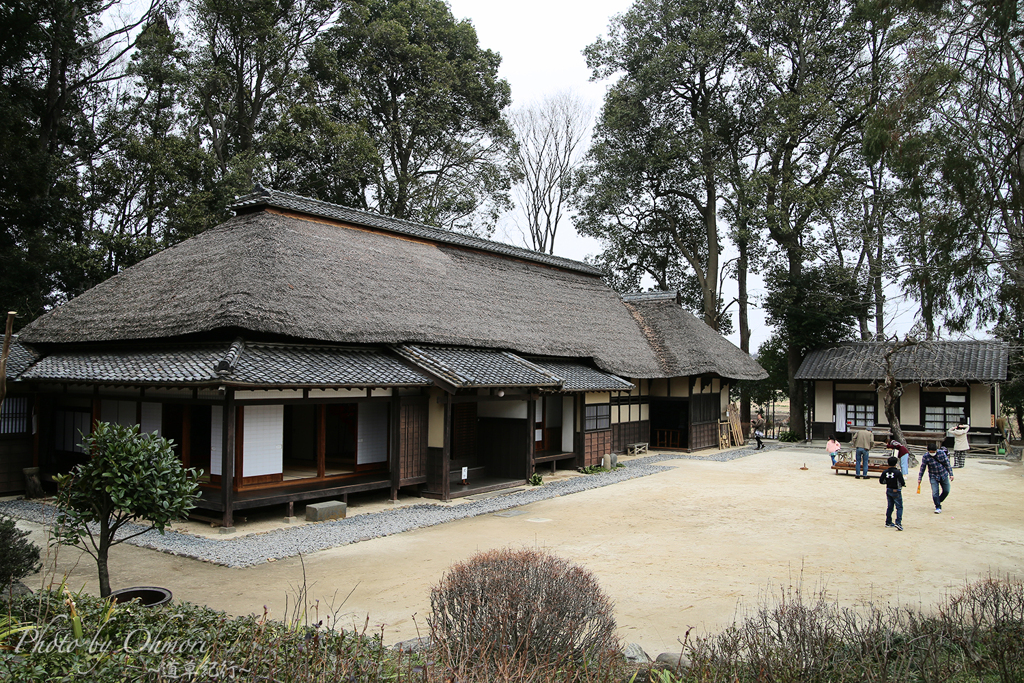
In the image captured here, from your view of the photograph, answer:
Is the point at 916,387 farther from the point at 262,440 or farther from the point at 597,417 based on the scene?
the point at 262,440

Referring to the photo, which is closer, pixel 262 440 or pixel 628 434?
pixel 262 440

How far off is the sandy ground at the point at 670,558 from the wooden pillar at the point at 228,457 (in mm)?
1262

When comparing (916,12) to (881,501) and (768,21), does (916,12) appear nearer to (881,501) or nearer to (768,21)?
(881,501)

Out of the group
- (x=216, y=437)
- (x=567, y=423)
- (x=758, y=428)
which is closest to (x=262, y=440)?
(x=216, y=437)

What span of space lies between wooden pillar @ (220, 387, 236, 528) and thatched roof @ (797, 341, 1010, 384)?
19917mm

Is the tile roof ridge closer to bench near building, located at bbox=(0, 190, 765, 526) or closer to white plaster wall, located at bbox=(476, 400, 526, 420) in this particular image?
bench near building, located at bbox=(0, 190, 765, 526)

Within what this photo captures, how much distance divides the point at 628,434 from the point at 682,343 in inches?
146

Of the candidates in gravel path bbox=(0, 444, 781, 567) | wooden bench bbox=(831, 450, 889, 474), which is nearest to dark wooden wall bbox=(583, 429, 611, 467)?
gravel path bbox=(0, 444, 781, 567)

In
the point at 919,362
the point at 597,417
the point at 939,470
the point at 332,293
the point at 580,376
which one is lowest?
the point at 939,470

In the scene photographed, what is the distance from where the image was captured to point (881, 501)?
13148 millimetres

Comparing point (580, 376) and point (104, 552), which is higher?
point (580, 376)

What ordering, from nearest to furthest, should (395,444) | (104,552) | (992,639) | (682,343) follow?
→ (992,639) < (104,552) < (395,444) < (682,343)

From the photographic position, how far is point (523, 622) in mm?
4246

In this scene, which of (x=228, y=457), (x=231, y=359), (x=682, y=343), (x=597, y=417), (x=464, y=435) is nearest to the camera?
(x=231, y=359)
